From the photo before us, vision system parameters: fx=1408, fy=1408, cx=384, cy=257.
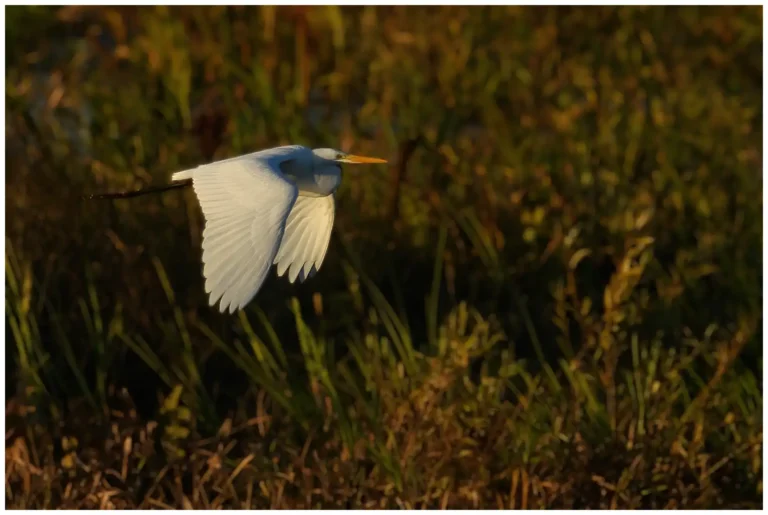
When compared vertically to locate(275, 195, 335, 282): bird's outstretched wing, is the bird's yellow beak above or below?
above

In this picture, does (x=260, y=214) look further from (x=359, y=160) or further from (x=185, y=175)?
(x=359, y=160)

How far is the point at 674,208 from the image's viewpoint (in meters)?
3.50

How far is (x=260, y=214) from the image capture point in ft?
6.36

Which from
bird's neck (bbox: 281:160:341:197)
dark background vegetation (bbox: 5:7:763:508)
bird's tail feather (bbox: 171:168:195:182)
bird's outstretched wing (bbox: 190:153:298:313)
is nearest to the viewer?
bird's outstretched wing (bbox: 190:153:298:313)

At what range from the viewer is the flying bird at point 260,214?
6.07ft

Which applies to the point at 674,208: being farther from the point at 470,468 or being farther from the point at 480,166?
the point at 470,468

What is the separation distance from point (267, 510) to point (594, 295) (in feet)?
3.43

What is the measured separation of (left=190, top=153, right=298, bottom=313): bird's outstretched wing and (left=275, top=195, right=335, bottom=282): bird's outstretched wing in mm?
195

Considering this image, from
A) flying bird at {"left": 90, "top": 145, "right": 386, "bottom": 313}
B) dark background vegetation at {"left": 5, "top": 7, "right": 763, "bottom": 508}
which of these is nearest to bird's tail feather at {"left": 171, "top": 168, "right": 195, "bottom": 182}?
flying bird at {"left": 90, "top": 145, "right": 386, "bottom": 313}

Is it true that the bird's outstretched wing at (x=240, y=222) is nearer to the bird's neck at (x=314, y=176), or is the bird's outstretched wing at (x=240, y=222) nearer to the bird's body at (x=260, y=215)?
the bird's body at (x=260, y=215)

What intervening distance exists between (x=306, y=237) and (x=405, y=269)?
99cm

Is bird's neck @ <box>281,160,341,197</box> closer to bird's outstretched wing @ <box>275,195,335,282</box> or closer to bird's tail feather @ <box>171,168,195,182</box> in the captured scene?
bird's outstretched wing @ <box>275,195,335,282</box>

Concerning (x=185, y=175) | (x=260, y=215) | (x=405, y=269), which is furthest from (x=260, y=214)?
(x=405, y=269)

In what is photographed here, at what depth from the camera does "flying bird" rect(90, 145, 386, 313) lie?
1852mm
